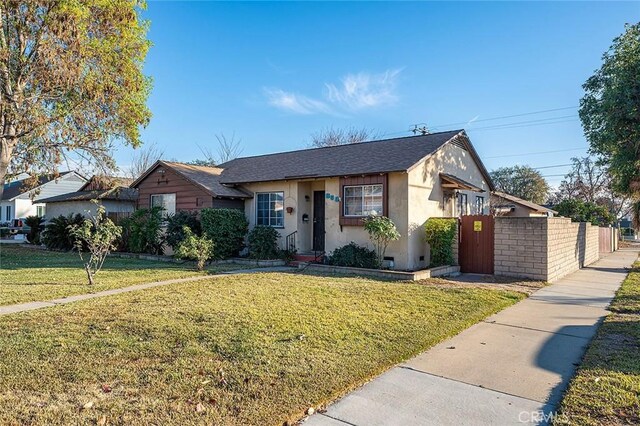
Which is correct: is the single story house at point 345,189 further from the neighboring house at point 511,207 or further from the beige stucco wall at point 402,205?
the neighboring house at point 511,207

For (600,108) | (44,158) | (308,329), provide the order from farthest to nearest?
(44,158) → (600,108) → (308,329)

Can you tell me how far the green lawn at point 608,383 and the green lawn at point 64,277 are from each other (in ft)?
27.8

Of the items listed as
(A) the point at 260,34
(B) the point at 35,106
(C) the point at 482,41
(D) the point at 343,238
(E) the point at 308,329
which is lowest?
(E) the point at 308,329

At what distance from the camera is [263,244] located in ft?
46.4

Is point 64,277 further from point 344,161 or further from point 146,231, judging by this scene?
point 344,161

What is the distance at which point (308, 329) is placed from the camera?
5469 mm

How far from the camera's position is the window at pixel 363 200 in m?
12.8

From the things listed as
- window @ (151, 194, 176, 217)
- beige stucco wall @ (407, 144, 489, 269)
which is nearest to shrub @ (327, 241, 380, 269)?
beige stucco wall @ (407, 144, 489, 269)

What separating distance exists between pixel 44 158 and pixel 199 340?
13.6 metres

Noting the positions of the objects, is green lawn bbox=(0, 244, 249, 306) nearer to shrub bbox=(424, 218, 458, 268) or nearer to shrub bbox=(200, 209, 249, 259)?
shrub bbox=(200, 209, 249, 259)

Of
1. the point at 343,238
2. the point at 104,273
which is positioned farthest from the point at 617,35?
the point at 104,273

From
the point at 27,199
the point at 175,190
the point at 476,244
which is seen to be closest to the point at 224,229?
the point at 175,190

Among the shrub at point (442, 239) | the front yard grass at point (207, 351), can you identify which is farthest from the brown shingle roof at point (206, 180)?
the front yard grass at point (207, 351)

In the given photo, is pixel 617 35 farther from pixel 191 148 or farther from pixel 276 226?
pixel 191 148
